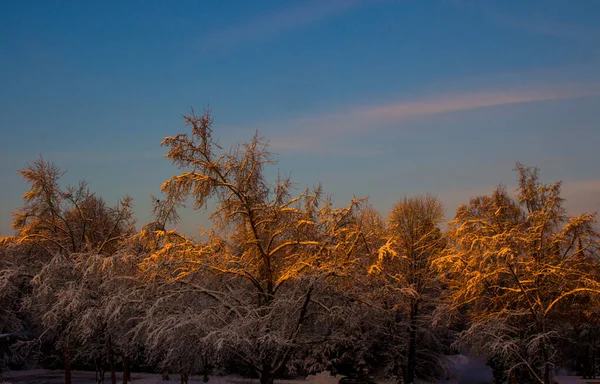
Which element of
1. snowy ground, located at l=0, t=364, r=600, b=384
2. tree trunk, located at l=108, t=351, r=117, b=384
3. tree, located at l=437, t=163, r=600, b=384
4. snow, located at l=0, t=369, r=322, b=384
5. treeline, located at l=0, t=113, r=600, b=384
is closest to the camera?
treeline, located at l=0, t=113, r=600, b=384

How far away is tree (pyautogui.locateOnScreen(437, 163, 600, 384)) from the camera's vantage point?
21.0 metres

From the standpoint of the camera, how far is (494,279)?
876 inches

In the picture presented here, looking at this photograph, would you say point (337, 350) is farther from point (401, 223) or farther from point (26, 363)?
point (26, 363)

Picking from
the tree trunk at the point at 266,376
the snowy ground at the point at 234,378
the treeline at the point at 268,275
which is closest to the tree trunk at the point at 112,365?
the treeline at the point at 268,275

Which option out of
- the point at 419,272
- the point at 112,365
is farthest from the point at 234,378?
the point at 419,272

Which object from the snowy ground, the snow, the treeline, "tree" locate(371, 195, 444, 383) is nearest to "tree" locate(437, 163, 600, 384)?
the treeline

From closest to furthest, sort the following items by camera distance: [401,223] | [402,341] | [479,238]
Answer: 1. [479,238]
2. [402,341]
3. [401,223]

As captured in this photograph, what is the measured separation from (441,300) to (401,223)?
16.0 ft

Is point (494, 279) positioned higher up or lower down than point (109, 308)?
higher up

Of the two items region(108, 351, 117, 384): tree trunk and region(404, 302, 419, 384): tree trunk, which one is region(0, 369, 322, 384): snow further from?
region(108, 351, 117, 384): tree trunk

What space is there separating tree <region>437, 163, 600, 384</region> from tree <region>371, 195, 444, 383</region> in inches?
143

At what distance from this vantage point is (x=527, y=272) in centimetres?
2197

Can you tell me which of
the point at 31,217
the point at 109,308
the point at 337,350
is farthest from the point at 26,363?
the point at 109,308

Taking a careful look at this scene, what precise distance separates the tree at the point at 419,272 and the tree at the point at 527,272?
3642 mm
